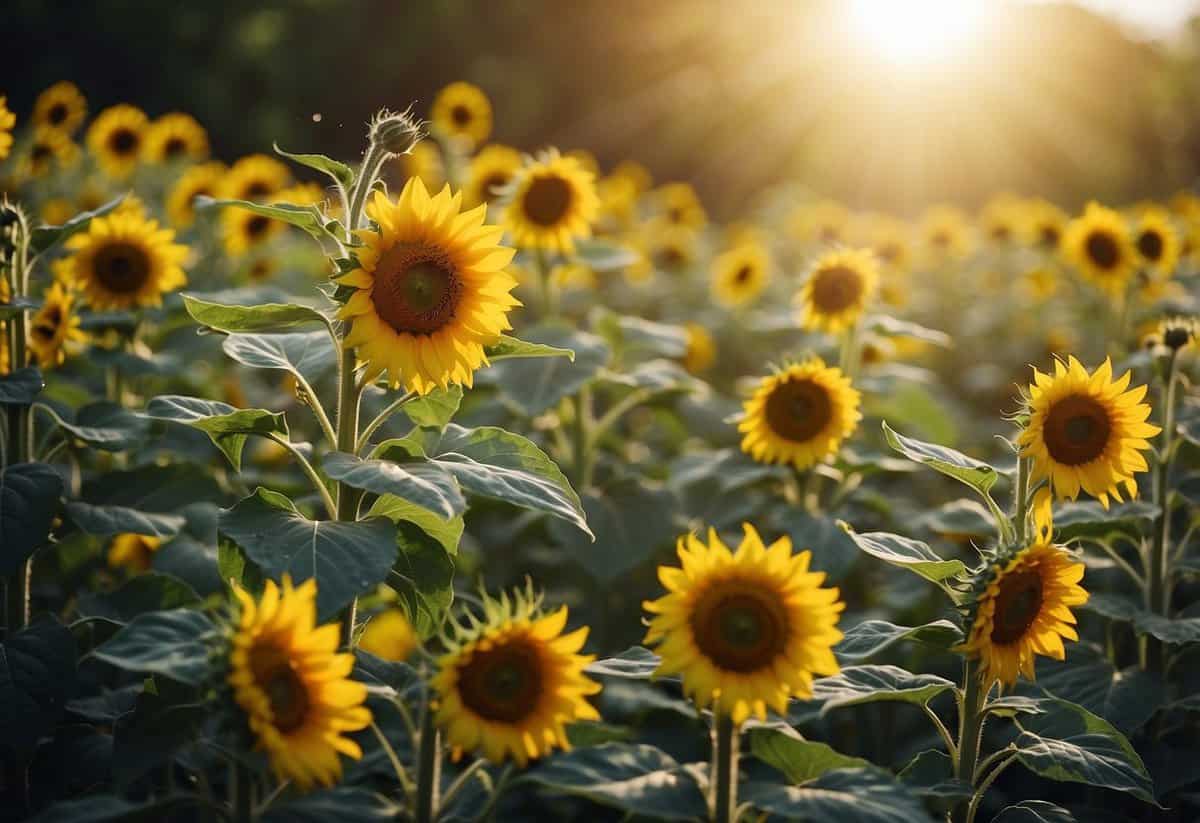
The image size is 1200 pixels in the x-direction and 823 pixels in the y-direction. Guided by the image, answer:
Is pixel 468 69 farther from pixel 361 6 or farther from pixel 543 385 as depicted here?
pixel 543 385

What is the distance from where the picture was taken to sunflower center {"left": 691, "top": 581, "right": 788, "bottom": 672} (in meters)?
1.95

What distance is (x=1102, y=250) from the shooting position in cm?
501

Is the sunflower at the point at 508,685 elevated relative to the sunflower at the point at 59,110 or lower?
lower

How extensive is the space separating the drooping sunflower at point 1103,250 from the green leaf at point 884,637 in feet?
10.5

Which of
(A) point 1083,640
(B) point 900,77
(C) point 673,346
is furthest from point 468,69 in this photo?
(A) point 1083,640

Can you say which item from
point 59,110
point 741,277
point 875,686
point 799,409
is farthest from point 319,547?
point 59,110

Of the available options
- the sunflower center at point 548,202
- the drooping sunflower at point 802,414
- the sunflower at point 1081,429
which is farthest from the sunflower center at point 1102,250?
the sunflower at point 1081,429

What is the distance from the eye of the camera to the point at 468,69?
16.2 m

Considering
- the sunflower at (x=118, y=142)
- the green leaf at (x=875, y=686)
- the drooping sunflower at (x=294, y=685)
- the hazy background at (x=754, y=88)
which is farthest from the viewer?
the hazy background at (x=754, y=88)

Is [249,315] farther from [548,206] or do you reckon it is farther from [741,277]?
[741,277]

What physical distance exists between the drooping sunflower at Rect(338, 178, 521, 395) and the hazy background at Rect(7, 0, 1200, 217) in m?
12.5

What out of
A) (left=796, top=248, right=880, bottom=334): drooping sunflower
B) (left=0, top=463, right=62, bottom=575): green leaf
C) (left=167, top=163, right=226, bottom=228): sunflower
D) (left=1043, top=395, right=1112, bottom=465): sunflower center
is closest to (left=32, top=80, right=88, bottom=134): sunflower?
(left=167, top=163, right=226, bottom=228): sunflower

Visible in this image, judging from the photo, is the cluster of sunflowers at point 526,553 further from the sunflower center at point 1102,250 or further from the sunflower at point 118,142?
the sunflower at point 118,142

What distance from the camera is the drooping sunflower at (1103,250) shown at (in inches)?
194
